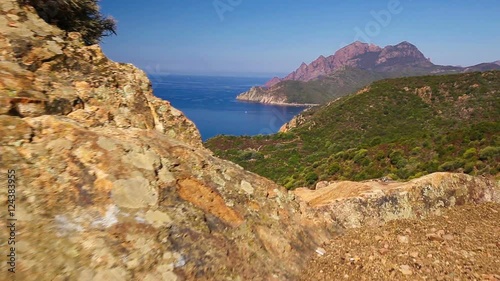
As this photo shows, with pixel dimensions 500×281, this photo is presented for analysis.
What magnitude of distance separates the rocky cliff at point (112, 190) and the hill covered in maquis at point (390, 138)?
52.2 ft

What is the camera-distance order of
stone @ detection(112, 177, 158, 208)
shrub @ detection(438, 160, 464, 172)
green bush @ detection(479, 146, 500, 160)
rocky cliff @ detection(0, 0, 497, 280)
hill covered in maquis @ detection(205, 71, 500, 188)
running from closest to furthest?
rocky cliff @ detection(0, 0, 497, 280) < stone @ detection(112, 177, 158, 208) < green bush @ detection(479, 146, 500, 160) < shrub @ detection(438, 160, 464, 172) < hill covered in maquis @ detection(205, 71, 500, 188)

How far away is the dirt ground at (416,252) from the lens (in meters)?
4.71

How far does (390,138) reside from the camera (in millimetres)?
47594

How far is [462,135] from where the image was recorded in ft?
84.6

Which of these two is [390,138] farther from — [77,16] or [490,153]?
[77,16]

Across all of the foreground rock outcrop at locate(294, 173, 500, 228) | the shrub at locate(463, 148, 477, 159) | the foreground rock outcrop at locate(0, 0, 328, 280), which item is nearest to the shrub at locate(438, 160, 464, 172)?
the shrub at locate(463, 148, 477, 159)

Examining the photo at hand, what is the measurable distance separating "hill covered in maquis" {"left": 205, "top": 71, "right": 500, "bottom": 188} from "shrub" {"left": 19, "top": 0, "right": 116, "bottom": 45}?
1782 cm

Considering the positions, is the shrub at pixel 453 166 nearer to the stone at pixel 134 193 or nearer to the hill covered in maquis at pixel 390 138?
the hill covered in maquis at pixel 390 138

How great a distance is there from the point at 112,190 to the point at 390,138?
49.0 m

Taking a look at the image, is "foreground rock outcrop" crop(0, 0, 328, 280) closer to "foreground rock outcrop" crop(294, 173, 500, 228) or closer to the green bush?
"foreground rock outcrop" crop(294, 173, 500, 228)

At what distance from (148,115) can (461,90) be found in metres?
70.8

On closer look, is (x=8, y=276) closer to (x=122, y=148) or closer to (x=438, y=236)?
(x=122, y=148)

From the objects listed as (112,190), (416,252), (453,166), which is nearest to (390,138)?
(453,166)

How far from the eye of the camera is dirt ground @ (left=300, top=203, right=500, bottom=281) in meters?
4.71
